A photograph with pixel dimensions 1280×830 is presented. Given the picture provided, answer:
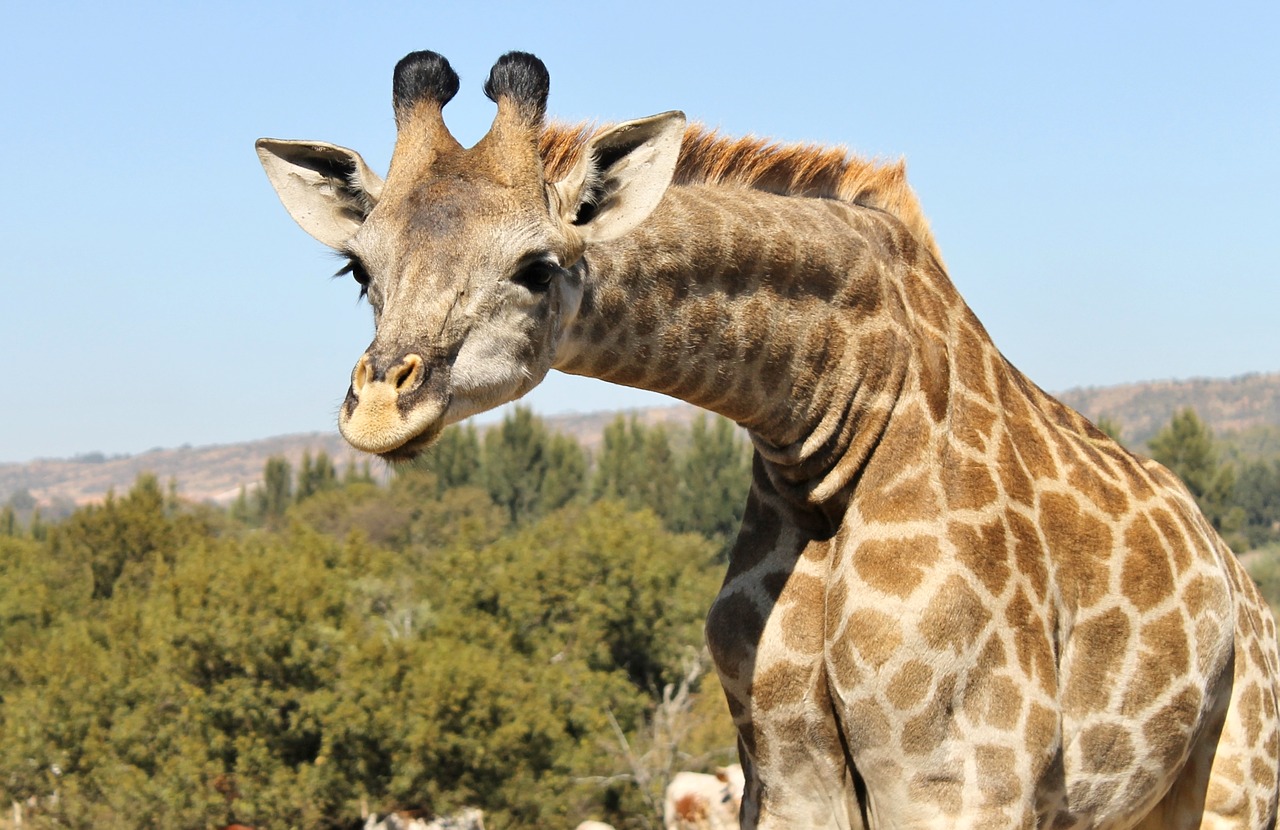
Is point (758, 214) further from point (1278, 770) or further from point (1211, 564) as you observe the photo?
point (1278, 770)

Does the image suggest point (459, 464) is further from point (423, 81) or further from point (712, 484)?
point (423, 81)

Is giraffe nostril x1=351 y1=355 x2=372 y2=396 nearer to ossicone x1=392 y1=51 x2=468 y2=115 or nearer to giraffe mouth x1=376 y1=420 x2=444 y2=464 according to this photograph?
giraffe mouth x1=376 y1=420 x2=444 y2=464

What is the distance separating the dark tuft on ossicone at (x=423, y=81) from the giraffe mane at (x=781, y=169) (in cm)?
41

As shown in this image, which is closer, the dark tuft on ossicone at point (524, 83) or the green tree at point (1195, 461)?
the dark tuft on ossicone at point (524, 83)

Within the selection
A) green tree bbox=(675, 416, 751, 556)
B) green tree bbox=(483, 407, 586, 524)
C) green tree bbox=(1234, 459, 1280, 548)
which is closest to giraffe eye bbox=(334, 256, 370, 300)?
green tree bbox=(675, 416, 751, 556)

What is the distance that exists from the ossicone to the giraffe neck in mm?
873

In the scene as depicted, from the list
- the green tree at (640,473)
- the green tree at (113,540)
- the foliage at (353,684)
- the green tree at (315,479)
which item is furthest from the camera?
the green tree at (315,479)

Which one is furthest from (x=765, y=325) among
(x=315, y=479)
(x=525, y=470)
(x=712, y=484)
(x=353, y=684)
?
(x=315, y=479)

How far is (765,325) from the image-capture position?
5.55m

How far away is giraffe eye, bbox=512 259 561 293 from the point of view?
4754mm

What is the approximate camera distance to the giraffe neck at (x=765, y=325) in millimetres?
5273

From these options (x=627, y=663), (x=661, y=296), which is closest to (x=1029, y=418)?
(x=661, y=296)

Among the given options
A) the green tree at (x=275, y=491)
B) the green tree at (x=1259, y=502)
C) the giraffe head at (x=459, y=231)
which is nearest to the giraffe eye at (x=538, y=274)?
the giraffe head at (x=459, y=231)

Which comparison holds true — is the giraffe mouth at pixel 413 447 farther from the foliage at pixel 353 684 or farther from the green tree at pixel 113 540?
the green tree at pixel 113 540
